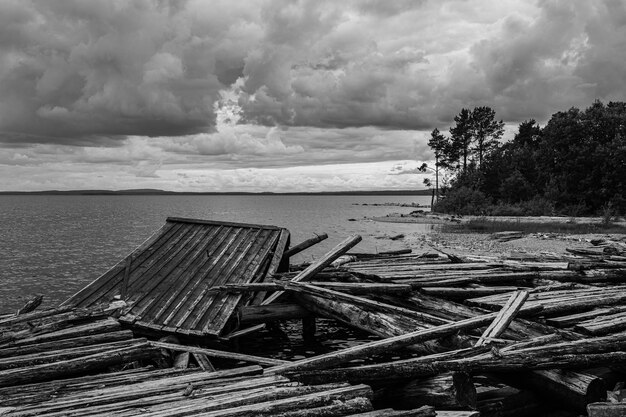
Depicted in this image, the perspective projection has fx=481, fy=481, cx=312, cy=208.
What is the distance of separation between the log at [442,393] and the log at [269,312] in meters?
4.51

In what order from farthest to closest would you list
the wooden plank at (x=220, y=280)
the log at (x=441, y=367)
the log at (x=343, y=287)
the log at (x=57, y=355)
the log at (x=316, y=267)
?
the log at (x=316, y=267) → the wooden plank at (x=220, y=280) → the log at (x=343, y=287) → the log at (x=57, y=355) → the log at (x=441, y=367)

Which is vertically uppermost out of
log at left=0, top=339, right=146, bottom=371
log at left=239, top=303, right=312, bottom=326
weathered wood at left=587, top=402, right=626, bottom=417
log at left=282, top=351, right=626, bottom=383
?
log at left=282, top=351, right=626, bottom=383

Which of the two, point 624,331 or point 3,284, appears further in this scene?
point 3,284

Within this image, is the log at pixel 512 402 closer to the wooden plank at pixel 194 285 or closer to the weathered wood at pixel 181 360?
the weathered wood at pixel 181 360

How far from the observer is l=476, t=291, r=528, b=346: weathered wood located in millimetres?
7212

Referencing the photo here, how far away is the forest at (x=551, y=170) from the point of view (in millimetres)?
57094

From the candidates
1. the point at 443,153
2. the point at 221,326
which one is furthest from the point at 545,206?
the point at 221,326

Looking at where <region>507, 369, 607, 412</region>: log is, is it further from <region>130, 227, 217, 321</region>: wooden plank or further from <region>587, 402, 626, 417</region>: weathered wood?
<region>130, 227, 217, 321</region>: wooden plank

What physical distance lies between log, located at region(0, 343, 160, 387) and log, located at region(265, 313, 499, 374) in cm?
236

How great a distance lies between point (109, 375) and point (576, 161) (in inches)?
2529

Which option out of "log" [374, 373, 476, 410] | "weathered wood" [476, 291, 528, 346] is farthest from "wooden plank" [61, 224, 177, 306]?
"weathered wood" [476, 291, 528, 346]

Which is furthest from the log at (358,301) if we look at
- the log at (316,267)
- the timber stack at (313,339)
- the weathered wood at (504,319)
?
the weathered wood at (504,319)

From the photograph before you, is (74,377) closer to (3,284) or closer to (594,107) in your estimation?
(3,284)

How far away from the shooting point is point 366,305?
895 cm
